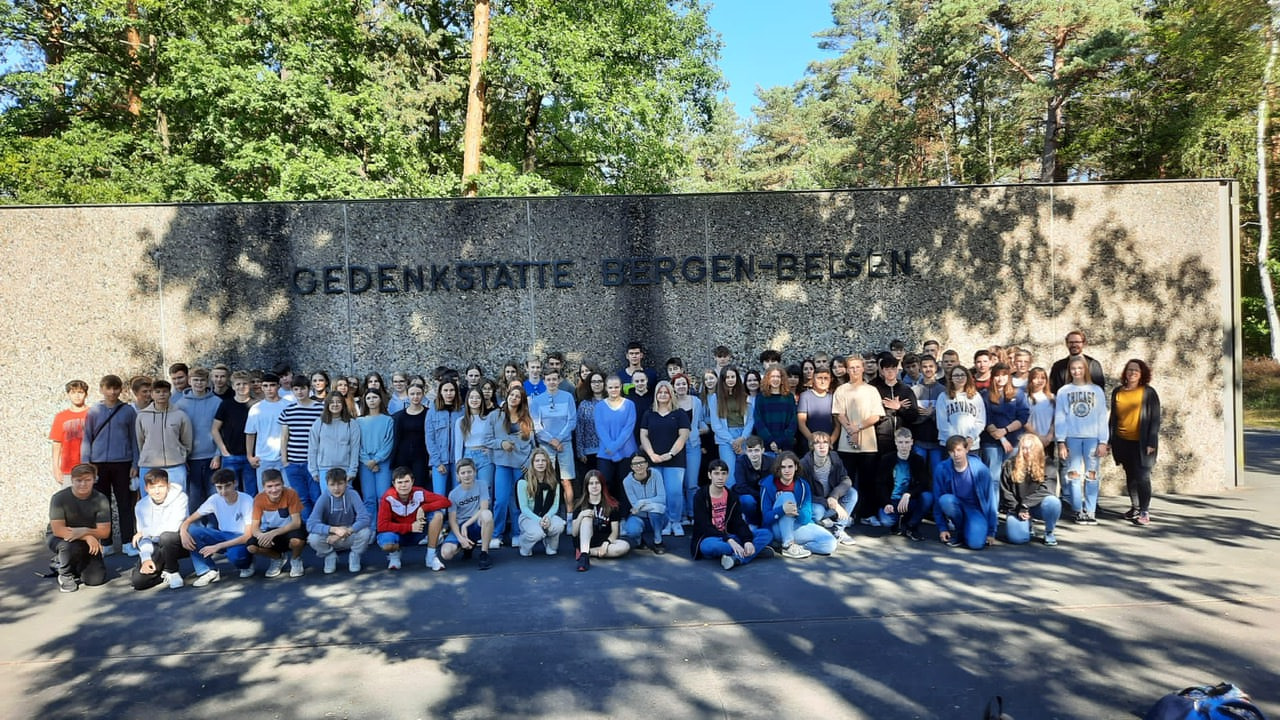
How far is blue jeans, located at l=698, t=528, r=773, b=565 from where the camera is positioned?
626cm

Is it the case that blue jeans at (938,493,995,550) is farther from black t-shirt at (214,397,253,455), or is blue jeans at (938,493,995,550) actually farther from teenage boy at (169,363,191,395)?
teenage boy at (169,363,191,395)

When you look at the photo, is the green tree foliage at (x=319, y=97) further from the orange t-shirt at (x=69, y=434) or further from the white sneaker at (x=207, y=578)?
the white sneaker at (x=207, y=578)

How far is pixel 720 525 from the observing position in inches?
253

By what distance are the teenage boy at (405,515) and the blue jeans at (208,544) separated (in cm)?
111

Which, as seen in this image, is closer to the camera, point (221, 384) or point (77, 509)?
point (77, 509)

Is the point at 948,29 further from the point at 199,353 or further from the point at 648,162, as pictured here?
the point at 199,353

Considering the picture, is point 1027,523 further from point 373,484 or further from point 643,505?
point 373,484

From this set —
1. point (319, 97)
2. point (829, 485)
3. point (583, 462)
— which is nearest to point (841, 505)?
point (829, 485)

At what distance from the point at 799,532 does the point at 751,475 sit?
0.67m

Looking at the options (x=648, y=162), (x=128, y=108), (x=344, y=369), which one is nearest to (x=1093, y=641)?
(x=344, y=369)

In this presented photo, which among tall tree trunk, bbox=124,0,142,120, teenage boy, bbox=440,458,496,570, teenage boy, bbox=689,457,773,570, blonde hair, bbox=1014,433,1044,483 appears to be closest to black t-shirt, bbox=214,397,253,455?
teenage boy, bbox=440,458,496,570

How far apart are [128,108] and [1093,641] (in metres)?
23.0

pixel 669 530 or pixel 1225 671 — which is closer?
pixel 1225 671

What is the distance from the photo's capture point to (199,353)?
858 cm
